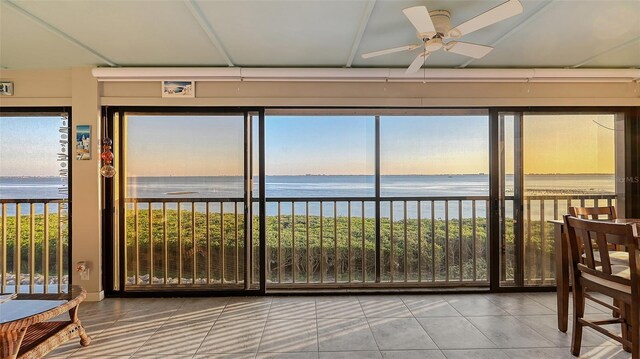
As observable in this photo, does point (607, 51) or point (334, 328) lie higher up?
point (607, 51)

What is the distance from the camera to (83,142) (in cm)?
343

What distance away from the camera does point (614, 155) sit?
12.3 feet

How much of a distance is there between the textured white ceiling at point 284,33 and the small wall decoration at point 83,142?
2.21 feet

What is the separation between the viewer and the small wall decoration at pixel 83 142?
11.3 feet

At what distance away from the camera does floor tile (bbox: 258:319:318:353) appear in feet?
8.16

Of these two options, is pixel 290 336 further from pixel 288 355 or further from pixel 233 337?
pixel 233 337

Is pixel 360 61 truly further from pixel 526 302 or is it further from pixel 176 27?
pixel 526 302

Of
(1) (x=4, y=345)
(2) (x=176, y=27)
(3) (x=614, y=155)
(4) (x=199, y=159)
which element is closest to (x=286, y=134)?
(4) (x=199, y=159)

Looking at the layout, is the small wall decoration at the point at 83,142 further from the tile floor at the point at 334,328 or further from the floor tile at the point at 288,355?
the floor tile at the point at 288,355

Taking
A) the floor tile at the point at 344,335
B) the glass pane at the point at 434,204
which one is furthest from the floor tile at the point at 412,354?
the glass pane at the point at 434,204

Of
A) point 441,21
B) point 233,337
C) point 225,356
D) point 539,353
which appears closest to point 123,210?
point 233,337

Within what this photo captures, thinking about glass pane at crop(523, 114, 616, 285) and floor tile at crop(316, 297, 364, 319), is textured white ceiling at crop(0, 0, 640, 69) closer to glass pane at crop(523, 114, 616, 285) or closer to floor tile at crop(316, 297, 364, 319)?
glass pane at crop(523, 114, 616, 285)

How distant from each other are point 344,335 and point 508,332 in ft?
4.53

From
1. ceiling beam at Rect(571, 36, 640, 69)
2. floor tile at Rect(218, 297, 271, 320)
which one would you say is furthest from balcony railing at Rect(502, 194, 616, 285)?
floor tile at Rect(218, 297, 271, 320)
